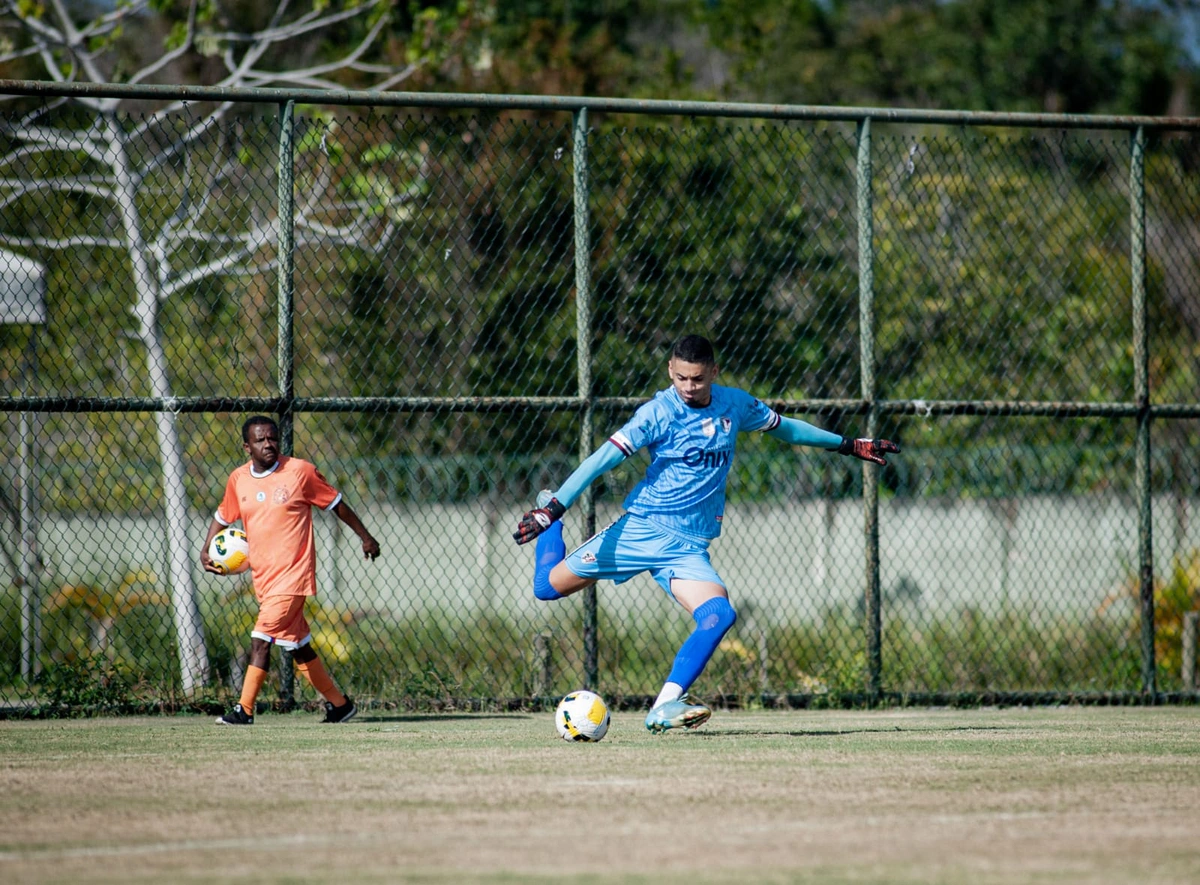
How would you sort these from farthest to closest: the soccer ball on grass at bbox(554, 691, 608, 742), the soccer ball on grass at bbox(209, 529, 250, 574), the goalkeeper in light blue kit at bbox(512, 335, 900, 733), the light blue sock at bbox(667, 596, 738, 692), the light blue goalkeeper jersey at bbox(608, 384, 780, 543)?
the soccer ball on grass at bbox(209, 529, 250, 574) < the light blue goalkeeper jersey at bbox(608, 384, 780, 543) < the goalkeeper in light blue kit at bbox(512, 335, 900, 733) < the light blue sock at bbox(667, 596, 738, 692) < the soccer ball on grass at bbox(554, 691, 608, 742)

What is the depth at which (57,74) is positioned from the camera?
11859 mm

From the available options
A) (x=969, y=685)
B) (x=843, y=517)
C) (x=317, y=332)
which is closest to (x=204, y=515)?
(x=317, y=332)

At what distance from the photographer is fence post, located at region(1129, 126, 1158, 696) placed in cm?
981

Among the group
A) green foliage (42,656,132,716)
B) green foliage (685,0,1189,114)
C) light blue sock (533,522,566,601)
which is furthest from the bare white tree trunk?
green foliage (685,0,1189,114)

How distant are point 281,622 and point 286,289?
78.8 inches

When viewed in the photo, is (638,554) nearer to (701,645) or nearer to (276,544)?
(701,645)

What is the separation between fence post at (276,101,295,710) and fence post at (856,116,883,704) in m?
3.60

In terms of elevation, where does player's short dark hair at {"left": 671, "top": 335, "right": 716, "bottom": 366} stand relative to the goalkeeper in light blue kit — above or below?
above

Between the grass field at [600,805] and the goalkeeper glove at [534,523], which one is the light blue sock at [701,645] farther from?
the goalkeeper glove at [534,523]

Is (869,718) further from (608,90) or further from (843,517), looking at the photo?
(608,90)

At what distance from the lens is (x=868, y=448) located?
7.89 m

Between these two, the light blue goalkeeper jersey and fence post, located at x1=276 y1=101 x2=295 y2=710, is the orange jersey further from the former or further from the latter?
the light blue goalkeeper jersey

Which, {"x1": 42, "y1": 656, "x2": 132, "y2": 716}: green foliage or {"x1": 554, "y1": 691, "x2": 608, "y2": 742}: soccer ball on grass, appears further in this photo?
{"x1": 42, "y1": 656, "x2": 132, "y2": 716}: green foliage

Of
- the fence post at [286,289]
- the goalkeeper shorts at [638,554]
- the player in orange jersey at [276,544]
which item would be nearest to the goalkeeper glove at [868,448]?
the goalkeeper shorts at [638,554]
